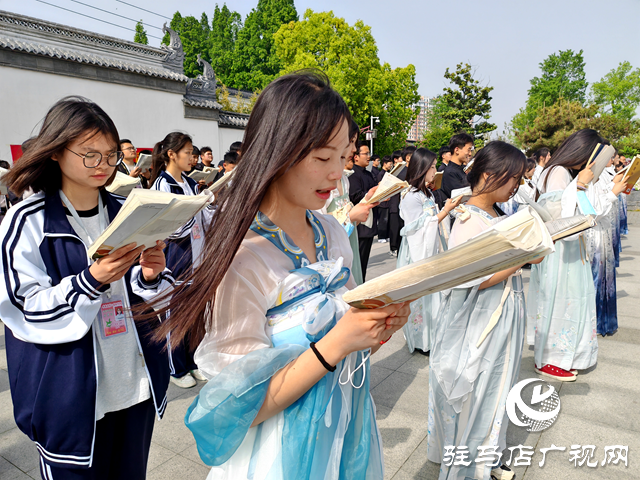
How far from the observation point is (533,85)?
3656cm

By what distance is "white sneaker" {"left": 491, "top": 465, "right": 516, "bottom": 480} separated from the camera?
2.17 metres

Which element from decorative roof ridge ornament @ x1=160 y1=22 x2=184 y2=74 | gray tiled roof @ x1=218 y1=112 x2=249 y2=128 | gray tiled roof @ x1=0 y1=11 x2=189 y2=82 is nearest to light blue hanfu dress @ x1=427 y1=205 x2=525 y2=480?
gray tiled roof @ x1=0 y1=11 x2=189 y2=82

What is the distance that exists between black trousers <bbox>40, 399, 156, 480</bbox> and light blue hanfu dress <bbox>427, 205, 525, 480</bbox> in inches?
53.4

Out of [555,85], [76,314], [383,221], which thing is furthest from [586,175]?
[555,85]

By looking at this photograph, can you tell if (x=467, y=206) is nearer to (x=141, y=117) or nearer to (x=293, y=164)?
(x=293, y=164)

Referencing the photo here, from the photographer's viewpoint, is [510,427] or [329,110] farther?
[510,427]

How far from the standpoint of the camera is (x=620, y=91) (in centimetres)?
3028

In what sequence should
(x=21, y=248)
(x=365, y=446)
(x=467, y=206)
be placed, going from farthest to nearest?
(x=467, y=206) → (x=21, y=248) → (x=365, y=446)

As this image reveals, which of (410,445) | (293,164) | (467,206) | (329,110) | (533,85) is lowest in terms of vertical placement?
(410,445)

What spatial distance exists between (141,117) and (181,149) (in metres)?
9.40

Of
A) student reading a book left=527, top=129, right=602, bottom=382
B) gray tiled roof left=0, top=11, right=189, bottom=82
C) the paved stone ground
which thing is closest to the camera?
the paved stone ground

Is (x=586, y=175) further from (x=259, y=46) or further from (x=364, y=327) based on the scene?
(x=259, y=46)

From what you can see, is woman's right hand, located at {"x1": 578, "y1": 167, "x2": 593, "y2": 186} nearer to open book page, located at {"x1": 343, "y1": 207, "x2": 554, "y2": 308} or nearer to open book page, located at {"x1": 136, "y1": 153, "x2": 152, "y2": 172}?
open book page, located at {"x1": 343, "y1": 207, "x2": 554, "y2": 308}

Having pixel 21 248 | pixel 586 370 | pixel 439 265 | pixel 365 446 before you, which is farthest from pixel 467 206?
pixel 586 370
